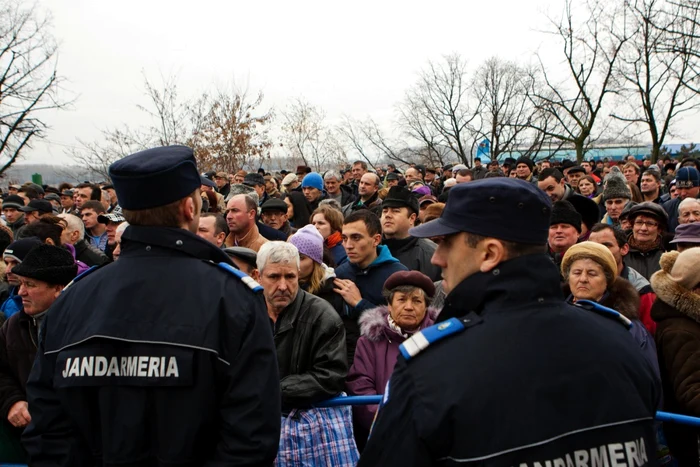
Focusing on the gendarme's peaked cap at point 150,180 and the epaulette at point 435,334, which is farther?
the gendarme's peaked cap at point 150,180

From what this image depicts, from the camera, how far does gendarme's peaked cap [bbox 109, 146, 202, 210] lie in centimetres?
231

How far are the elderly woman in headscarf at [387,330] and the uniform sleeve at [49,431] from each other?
2138mm

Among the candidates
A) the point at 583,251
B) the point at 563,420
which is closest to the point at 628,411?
the point at 563,420

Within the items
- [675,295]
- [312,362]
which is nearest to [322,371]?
[312,362]

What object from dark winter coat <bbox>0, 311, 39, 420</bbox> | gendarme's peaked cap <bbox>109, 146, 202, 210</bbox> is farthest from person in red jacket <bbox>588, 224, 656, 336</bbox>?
dark winter coat <bbox>0, 311, 39, 420</bbox>

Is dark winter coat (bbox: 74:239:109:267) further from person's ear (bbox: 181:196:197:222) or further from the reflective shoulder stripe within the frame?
the reflective shoulder stripe

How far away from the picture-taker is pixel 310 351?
391cm

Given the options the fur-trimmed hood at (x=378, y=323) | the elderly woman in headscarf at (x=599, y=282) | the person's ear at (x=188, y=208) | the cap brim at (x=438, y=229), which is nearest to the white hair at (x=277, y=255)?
the fur-trimmed hood at (x=378, y=323)

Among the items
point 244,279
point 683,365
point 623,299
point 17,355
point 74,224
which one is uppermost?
point 74,224

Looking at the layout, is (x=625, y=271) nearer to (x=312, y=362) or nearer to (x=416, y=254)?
(x=416, y=254)

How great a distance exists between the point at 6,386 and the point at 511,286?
3.53 m

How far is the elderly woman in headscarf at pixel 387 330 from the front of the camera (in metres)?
4.18

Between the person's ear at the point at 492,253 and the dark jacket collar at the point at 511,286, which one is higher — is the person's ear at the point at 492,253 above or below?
above

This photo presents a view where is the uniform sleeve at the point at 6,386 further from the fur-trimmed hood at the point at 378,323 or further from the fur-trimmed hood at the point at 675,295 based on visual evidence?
the fur-trimmed hood at the point at 675,295
